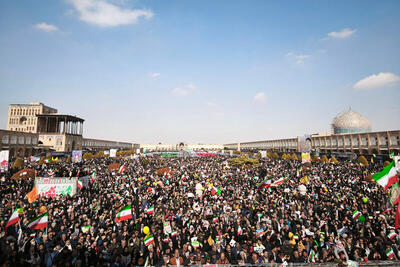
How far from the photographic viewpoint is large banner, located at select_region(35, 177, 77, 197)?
1662cm

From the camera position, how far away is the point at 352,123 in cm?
7300

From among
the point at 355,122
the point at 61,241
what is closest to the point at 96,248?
the point at 61,241

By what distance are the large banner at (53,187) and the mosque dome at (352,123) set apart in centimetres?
8149

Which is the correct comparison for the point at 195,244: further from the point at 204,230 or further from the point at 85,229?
the point at 85,229

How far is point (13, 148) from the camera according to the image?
5372 cm

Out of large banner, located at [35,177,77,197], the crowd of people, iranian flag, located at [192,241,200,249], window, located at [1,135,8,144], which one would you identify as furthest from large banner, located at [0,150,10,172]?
window, located at [1,135,8,144]

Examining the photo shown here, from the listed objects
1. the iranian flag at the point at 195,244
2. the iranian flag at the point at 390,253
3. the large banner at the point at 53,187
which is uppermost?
the large banner at the point at 53,187

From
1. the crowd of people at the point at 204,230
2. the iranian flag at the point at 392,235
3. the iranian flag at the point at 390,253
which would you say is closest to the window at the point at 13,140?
the crowd of people at the point at 204,230

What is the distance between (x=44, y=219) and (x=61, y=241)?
1470mm

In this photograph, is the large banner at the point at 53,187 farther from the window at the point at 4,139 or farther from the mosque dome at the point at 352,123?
the mosque dome at the point at 352,123

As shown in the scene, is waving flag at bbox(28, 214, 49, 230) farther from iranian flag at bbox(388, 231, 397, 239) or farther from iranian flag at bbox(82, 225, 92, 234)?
iranian flag at bbox(388, 231, 397, 239)

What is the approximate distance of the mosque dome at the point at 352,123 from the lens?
238 feet

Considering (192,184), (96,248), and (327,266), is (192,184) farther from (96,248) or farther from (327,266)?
(327,266)

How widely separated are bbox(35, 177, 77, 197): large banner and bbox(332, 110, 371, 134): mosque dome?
81485 millimetres
